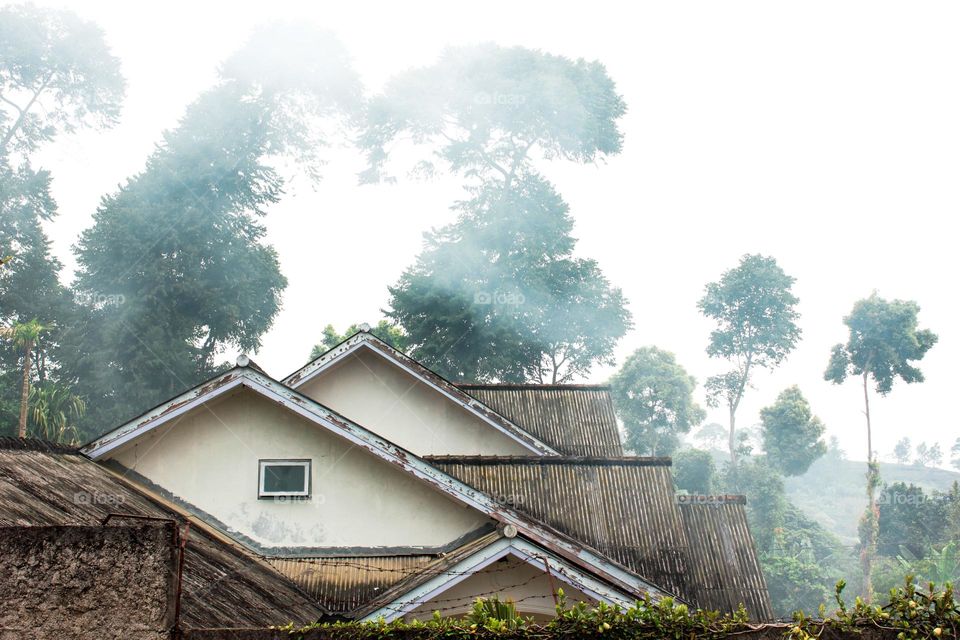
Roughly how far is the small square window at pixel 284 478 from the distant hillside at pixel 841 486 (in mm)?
74931

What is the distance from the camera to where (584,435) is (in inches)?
670

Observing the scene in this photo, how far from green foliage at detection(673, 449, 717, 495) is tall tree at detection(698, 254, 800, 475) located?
1.46 m

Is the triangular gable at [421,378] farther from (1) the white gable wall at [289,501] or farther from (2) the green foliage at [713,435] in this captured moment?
(2) the green foliage at [713,435]

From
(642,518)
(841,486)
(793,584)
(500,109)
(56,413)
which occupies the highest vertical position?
(500,109)

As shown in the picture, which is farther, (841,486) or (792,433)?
(841,486)

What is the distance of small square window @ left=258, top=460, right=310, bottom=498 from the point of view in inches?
392

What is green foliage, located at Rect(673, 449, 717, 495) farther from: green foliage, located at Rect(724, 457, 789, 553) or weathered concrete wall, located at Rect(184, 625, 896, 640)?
weathered concrete wall, located at Rect(184, 625, 896, 640)

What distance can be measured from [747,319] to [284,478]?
46.8 meters

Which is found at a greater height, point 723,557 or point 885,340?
point 885,340

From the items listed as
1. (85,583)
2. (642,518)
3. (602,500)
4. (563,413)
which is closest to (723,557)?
(642,518)

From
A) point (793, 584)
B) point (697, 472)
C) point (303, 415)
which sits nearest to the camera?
point (303, 415)

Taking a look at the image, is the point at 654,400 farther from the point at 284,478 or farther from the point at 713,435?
the point at 713,435

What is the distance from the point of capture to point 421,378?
52.2 feet

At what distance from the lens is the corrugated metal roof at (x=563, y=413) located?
16.8m
